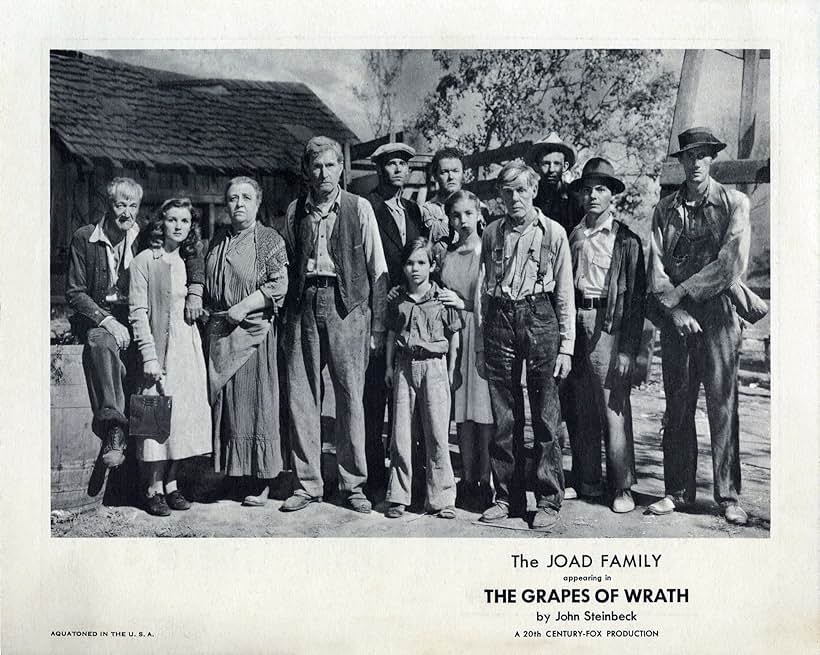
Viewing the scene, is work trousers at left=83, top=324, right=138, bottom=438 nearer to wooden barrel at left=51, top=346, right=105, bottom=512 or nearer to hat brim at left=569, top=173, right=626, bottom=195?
wooden barrel at left=51, top=346, right=105, bottom=512

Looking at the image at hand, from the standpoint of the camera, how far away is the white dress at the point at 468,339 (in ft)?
17.1

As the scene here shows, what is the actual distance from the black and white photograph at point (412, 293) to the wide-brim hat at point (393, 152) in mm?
18

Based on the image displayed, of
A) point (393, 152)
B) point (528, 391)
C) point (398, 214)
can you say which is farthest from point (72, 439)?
point (528, 391)

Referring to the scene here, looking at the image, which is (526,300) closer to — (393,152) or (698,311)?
(698,311)

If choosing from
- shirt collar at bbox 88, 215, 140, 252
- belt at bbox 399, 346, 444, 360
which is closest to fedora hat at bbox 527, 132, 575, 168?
belt at bbox 399, 346, 444, 360

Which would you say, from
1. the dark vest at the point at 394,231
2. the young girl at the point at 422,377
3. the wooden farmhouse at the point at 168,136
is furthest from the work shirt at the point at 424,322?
the wooden farmhouse at the point at 168,136

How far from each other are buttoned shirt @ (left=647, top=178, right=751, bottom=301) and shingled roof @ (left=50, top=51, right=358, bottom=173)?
1.84m

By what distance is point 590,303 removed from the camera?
206 inches

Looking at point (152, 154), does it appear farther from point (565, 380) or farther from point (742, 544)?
point (742, 544)

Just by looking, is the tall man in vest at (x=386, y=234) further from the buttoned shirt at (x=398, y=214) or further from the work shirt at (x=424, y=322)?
the work shirt at (x=424, y=322)

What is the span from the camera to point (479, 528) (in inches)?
204

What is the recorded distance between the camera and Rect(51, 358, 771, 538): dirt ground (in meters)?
5.18
